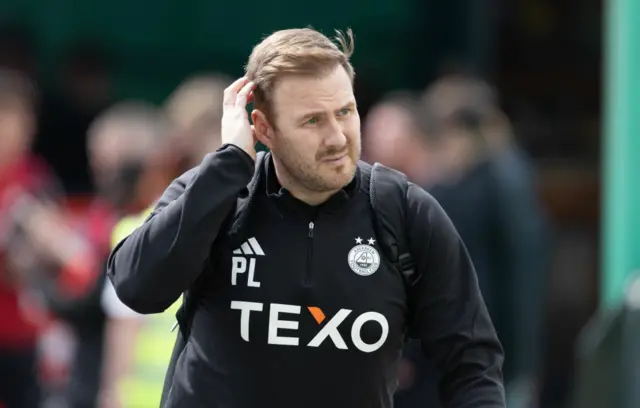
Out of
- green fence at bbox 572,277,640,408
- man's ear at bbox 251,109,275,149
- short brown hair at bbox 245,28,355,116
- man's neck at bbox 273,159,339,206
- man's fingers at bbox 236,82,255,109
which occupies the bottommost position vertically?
green fence at bbox 572,277,640,408

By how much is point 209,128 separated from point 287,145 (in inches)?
99.2

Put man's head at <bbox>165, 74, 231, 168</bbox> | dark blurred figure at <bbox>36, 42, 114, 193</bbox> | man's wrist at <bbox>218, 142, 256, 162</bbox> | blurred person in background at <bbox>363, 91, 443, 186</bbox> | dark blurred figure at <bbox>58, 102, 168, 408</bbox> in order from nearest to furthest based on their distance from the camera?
man's wrist at <bbox>218, 142, 256, 162</bbox>
man's head at <bbox>165, 74, 231, 168</bbox>
dark blurred figure at <bbox>58, 102, 168, 408</bbox>
blurred person in background at <bbox>363, 91, 443, 186</bbox>
dark blurred figure at <bbox>36, 42, 114, 193</bbox>

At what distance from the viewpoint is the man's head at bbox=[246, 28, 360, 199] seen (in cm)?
351

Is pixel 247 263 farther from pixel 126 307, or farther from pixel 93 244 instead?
pixel 93 244

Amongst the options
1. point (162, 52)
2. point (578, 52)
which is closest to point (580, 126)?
point (578, 52)

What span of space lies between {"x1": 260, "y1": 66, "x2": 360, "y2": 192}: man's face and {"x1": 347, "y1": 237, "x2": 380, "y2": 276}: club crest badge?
0.50 ft

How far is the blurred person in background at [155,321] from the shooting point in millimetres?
5750

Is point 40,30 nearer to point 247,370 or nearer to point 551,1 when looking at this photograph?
point 551,1

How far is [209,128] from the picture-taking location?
605 cm

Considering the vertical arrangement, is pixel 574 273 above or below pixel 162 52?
below

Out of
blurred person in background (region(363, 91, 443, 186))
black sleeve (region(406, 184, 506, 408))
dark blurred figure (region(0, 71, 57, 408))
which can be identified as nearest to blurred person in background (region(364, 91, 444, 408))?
blurred person in background (region(363, 91, 443, 186))

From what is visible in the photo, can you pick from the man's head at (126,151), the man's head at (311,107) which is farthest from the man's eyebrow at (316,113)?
the man's head at (126,151)

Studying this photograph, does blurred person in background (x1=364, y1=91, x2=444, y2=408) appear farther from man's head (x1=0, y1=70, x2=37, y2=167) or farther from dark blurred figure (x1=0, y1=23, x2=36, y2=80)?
dark blurred figure (x1=0, y1=23, x2=36, y2=80)

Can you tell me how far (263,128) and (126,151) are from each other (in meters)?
3.09
